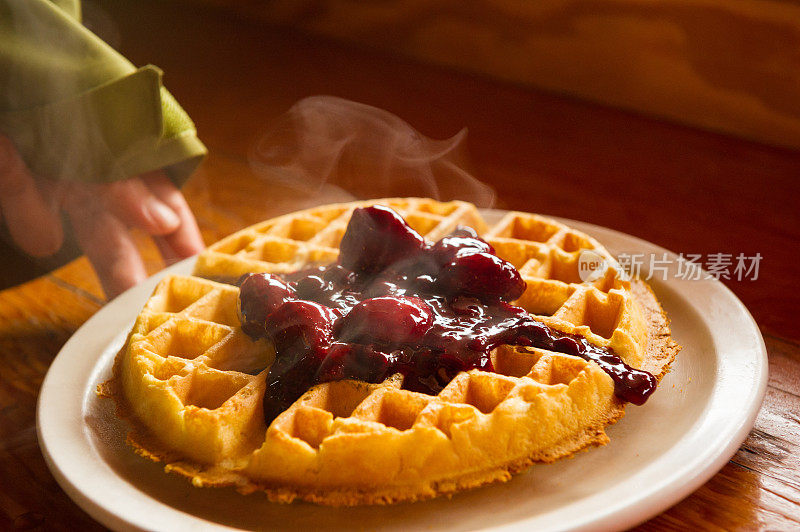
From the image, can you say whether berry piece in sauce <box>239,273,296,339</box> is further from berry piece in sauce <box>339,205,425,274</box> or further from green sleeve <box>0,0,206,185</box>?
green sleeve <box>0,0,206,185</box>

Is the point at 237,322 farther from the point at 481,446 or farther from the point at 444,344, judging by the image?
the point at 481,446

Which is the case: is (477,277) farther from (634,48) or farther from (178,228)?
(634,48)

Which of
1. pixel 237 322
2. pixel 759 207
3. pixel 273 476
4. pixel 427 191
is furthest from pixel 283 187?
pixel 273 476

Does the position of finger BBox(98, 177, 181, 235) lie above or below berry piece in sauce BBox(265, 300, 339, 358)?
below

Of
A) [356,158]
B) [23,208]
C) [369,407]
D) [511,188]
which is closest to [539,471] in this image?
[369,407]

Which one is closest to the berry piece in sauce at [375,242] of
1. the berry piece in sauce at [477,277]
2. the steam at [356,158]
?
the berry piece in sauce at [477,277]

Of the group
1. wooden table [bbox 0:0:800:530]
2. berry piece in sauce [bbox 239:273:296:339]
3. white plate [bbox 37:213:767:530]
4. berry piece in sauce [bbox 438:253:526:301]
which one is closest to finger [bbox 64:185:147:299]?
wooden table [bbox 0:0:800:530]
